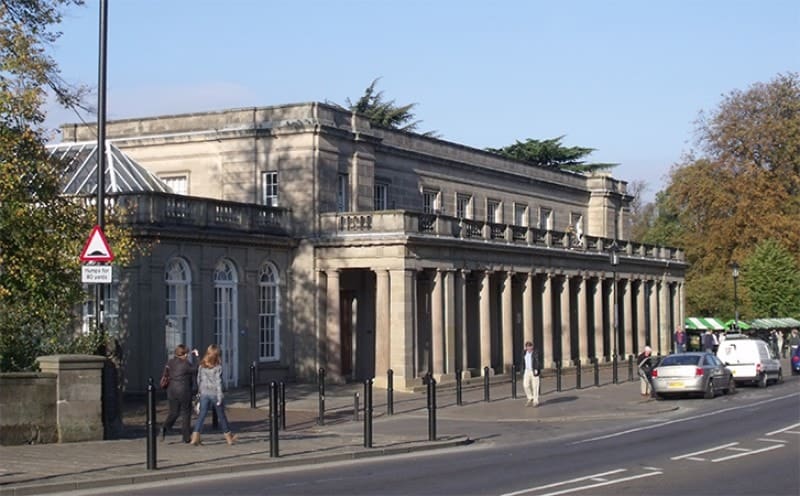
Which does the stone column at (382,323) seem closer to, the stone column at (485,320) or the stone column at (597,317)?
the stone column at (485,320)

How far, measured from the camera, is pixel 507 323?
5012 centimetres

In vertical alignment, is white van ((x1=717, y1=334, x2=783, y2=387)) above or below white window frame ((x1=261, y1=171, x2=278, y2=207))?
below

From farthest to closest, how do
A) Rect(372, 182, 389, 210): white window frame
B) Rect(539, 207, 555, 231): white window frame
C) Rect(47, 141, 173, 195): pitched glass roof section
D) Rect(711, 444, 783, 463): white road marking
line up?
Rect(539, 207, 555, 231): white window frame → Rect(372, 182, 389, 210): white window frame → Rect(47, 141, 173, 195): pitched glass roof section → Rect(711, 444, 783, 463): white road marking

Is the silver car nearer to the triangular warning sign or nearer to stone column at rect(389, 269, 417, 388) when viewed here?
stone column at rect(389, 269, 417, 388)

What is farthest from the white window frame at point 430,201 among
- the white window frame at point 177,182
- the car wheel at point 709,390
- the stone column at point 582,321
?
the car wheel at point 709,390

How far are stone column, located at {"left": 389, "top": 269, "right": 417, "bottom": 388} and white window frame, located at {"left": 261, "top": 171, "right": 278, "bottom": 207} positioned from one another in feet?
17.3

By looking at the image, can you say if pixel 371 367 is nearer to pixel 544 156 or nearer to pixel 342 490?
pixel 342 490

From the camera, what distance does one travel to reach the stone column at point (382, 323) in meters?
43.2

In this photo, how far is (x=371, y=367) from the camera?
47.0 m

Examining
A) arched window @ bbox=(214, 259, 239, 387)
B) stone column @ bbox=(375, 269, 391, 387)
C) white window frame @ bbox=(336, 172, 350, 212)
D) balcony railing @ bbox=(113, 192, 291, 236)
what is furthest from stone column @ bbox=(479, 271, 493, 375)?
arched window @ bbox=(214, 259, 239, 387)

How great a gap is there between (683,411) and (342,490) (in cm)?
1908

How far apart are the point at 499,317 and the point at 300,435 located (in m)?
27.9

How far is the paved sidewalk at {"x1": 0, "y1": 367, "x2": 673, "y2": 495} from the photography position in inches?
701

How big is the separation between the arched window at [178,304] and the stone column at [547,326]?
19587 mm
